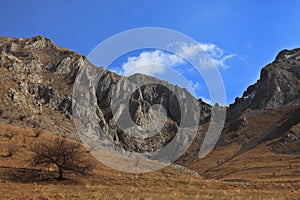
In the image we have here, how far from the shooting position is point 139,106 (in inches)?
6255

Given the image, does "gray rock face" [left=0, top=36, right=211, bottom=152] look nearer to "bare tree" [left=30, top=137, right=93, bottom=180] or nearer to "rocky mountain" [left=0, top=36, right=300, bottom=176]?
"rocky mountain" [left=0, top=36, right=300, bottom=176]

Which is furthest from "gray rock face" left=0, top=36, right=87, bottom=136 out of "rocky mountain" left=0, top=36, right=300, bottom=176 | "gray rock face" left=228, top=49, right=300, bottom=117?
"gray rock face" left=228, top=49, right=300, bottom=117

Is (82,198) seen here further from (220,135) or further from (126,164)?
(220,135)

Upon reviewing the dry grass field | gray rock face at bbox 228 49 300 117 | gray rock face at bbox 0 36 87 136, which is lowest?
the dry grass field

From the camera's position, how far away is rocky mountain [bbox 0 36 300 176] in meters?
98.1

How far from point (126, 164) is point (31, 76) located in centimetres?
9072

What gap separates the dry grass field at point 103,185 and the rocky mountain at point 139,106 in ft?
150

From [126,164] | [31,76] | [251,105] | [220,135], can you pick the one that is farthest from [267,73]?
[126,164]

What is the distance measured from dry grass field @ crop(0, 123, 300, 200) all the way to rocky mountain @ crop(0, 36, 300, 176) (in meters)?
45.7

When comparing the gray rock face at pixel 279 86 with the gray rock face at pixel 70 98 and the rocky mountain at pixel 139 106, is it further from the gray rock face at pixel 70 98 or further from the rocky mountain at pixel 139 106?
the gray rock face at pixel 70 98

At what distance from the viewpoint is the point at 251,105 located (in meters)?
158

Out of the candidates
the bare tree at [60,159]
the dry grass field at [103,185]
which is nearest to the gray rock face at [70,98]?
the dry grass field at [103,185]

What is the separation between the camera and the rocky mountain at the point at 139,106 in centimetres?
9812

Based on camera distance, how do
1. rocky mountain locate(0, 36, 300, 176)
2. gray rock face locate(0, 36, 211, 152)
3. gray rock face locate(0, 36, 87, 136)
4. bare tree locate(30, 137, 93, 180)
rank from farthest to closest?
gray rock face locate(0, 36, 211, 152) → rocky mountain locate(0, 36, 300, 176) → gray rock face locate(0, 36, 87, 136) → bare tree locate(30, 137, 93, 180)
